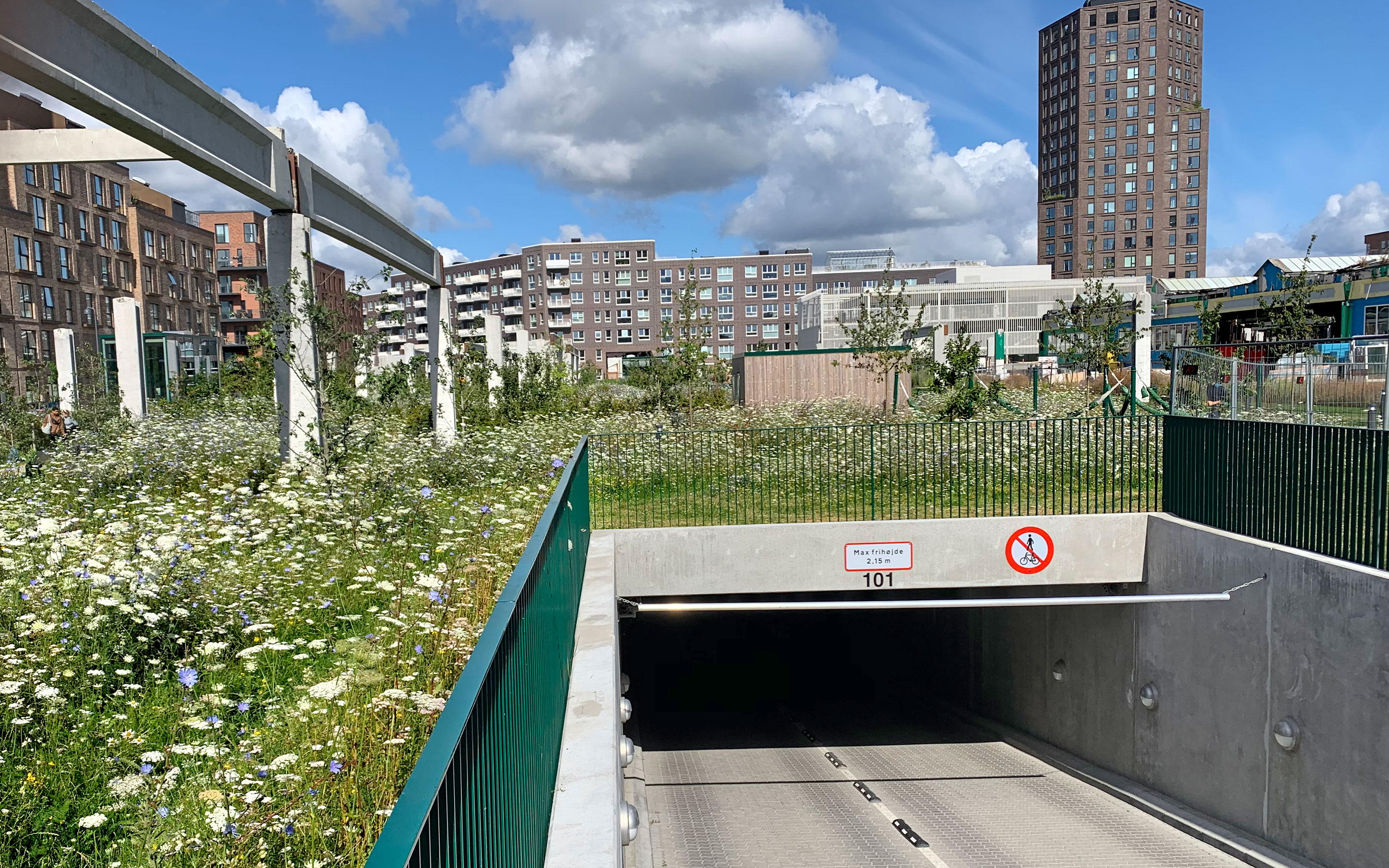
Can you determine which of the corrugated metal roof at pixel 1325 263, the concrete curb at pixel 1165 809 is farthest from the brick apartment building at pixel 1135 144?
the concrete curb at pixel 1165 809

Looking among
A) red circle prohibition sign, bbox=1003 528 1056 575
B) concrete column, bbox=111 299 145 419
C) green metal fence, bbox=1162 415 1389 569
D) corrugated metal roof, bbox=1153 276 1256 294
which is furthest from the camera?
corrugated metal roof, bbox=1153 276 1256 294

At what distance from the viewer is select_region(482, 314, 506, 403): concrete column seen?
24.8m

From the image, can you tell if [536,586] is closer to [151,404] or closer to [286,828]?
[286,828]

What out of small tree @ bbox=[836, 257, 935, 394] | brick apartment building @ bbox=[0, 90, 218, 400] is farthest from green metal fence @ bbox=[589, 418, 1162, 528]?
brick apartment building @ bbox=[0, 90, 218, 400]

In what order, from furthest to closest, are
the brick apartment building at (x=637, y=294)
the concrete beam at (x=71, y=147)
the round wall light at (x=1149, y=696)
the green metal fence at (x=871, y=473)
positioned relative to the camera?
the brick apartment building at (x=637, y=294), the green metal fence at (x=871, y=473), the round wall light at (x=1149, y=696), the concrete beam at (x=71, y=147)

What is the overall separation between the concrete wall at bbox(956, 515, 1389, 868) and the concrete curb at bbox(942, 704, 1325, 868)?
0.11 meters

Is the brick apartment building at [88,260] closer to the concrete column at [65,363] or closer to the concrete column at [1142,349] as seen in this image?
the concrete column at [65,363]

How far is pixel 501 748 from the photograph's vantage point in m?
2.68

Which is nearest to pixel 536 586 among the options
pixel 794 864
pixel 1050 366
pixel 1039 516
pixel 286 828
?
pixel 286 828

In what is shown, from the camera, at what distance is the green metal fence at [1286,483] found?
9484 mm

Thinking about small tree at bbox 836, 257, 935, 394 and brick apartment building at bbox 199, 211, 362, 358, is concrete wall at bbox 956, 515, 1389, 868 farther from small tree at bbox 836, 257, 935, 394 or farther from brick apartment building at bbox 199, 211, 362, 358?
brick apartment building at bbox 199, 211, 362, 358

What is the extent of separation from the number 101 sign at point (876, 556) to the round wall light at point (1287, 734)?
4.73 meters

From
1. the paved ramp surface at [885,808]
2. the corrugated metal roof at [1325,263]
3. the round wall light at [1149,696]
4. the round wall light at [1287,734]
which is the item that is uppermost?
the corrugated metal roof at [1325,263]

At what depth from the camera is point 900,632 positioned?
22359 mm
